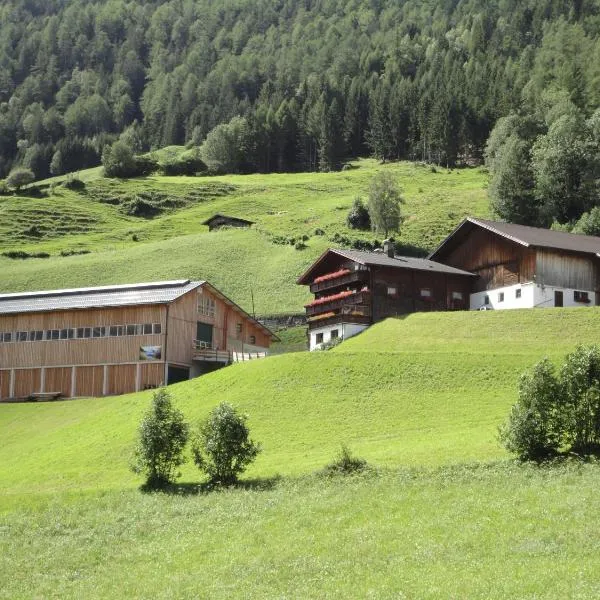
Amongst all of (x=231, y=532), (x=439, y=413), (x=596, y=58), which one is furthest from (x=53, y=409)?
(x=596, y=58)

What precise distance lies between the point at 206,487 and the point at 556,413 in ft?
45.0

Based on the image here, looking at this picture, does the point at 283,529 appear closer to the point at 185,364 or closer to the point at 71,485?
the point at 71,485

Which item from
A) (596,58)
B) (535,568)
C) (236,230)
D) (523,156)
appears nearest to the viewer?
(535,568)

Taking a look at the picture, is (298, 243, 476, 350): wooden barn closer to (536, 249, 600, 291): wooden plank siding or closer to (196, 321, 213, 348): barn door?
(536, 249, 600, 291): wooden plank siding

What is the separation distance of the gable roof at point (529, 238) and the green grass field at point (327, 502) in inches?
714

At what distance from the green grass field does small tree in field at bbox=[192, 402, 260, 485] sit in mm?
1077

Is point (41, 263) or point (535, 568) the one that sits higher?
point (41, 263)

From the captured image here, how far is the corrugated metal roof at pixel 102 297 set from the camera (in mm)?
72375

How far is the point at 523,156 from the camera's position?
398ft

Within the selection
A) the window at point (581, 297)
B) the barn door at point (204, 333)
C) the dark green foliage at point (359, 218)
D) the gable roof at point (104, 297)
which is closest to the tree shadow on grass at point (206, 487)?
the gable roof at point (104, 297)

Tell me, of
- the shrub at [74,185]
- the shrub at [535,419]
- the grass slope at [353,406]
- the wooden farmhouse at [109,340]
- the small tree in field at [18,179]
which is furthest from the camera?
the shrub at [74,185]

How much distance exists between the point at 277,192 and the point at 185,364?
101 m

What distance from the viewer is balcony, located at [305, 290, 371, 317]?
73.9m

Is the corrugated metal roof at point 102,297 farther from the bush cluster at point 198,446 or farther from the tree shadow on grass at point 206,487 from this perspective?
the tree shadow on grass at point 206,487
